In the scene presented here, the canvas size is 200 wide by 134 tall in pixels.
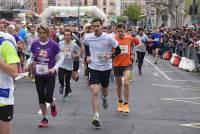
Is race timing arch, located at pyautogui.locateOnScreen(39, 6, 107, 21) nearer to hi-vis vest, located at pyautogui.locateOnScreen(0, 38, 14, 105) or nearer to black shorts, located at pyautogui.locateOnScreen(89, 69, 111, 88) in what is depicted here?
black shorts, located at pyautogui.locateOnScreen(89, 69, 111, 88)

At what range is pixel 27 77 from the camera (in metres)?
17.2

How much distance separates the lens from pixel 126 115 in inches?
408

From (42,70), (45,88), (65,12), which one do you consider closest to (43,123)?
(45,88)

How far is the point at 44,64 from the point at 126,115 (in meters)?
2.09

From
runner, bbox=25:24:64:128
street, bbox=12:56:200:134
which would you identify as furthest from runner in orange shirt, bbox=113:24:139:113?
runner, bbox=25:24:64:128

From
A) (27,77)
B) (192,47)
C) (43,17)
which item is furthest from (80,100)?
(43,17)

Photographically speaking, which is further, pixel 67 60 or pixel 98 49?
pixel 67 60

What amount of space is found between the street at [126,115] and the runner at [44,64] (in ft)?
1.46

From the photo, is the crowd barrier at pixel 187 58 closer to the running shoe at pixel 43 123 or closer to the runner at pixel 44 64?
the runner at pixel 44 64

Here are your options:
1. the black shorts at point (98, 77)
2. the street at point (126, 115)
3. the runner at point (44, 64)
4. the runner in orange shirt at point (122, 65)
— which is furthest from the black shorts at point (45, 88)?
the runner in orange shirt at point (122, 65)

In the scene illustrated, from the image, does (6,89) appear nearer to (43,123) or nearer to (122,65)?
(43,123)

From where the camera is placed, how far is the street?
29.1 feet

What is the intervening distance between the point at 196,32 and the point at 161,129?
56.8 feet

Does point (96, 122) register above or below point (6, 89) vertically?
below
